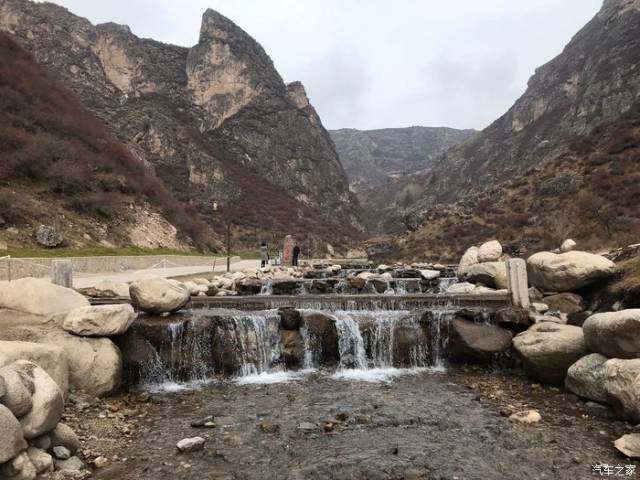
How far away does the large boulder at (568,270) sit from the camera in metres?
14.6

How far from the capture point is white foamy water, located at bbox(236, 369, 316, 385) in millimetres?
11463

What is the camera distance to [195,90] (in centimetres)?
10700

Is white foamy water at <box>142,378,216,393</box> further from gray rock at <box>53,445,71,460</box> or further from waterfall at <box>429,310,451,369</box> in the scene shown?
waterfall at <box>429,310,451,369</box>

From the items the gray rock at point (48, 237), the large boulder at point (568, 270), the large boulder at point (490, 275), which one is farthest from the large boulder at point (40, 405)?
the gray rock at point (48, 237)

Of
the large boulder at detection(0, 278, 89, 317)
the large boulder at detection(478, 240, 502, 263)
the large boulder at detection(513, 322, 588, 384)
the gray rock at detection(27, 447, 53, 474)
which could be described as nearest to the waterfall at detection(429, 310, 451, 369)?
the large boulder at detection(513, 322, 588, 384)

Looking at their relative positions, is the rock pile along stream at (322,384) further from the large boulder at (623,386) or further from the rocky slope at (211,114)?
the rocky slope at (211,114)

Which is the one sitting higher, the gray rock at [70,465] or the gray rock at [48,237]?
Answer: the gray rock at [48,237]

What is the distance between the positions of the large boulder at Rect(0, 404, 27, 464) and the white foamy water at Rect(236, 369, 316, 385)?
6121 millimetres

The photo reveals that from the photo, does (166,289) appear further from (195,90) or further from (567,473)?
(195,90)

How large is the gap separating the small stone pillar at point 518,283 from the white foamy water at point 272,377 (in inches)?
292

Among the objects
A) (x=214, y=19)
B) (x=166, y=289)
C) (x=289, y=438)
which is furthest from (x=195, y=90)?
(x=289, y=438)

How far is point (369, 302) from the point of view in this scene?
50.8ft

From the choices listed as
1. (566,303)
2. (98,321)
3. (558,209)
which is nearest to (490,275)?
(566,303)

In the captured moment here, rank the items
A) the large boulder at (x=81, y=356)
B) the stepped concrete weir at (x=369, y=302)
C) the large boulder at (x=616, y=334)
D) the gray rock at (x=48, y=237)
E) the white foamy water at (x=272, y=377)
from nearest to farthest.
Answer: the large boulder at (x=616, y=334) → the large boulder at (x=81, y=356) → the white foamy water at (x=272, y=377) → the stepped concrete weir at (x=369, y=302) → the gray rock at (x=48, y=237)
